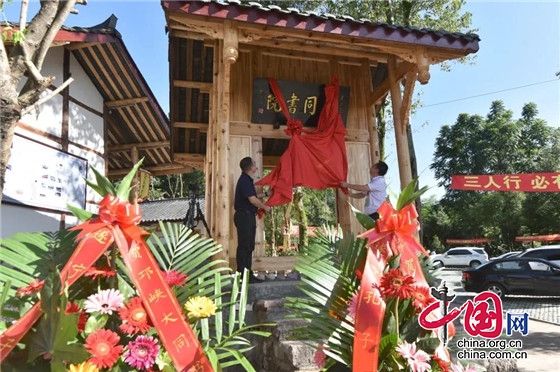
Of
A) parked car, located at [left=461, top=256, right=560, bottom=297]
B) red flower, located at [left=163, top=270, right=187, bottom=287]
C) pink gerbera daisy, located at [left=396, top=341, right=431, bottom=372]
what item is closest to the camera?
pink gerbera daisy, located at [left=396, top=341, right=431, bottom=372]

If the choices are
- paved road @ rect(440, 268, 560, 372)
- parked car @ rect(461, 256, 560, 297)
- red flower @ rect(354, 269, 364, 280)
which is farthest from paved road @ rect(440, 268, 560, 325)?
red flower @ rect(354, 269, 364, 280)

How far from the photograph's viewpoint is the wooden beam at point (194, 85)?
855 cm

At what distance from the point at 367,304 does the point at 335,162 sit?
5872mm

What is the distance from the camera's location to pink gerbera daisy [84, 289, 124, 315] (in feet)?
4.90

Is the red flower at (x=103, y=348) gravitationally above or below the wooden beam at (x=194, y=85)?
below

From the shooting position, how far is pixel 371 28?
626 cm

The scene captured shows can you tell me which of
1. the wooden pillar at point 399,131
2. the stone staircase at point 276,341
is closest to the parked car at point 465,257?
the wooden pillar at point 399,131

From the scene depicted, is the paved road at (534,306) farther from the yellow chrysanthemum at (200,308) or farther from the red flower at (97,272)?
the red flower at (97,272)

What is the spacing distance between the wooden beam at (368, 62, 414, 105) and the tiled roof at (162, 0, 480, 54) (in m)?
0.75

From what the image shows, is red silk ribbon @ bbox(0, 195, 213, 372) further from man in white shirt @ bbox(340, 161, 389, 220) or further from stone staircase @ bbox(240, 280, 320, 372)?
man in white shirt @ bbox(340, 161, 389, 220)

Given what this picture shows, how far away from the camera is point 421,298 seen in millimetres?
1682

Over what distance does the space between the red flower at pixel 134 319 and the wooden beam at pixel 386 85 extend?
6.69 metres

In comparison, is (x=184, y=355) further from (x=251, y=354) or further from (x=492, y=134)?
(x=492, y=134)

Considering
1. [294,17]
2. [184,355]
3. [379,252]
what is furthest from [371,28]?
[184,355]
